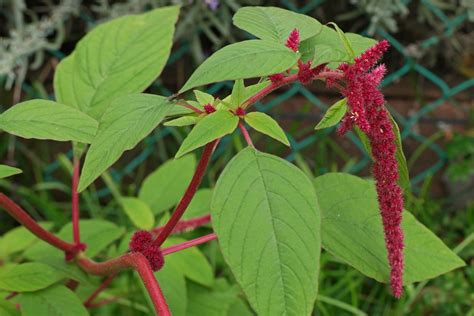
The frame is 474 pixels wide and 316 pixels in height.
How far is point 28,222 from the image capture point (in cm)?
110

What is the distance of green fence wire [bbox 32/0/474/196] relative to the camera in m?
2.49

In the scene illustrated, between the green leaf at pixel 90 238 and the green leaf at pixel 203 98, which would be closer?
the green leaf at pixel 203 98

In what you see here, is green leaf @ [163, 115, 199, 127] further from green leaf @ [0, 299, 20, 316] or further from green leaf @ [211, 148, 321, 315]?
green leaf @ [0, 299, 20, 316]

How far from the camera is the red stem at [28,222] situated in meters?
1.04

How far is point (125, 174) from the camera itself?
252 cm

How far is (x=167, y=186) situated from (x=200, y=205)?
0.31 ft

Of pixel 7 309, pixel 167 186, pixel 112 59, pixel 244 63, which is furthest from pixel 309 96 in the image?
pixel 244 63

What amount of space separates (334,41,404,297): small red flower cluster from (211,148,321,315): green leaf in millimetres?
78

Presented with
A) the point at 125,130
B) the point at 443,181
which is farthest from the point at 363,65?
the point at 443,181

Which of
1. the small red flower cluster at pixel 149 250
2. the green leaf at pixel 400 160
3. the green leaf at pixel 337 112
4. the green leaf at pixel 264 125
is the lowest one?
the small red flower cluster at pixel 149 250

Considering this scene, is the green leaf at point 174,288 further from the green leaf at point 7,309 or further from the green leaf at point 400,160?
the green leaf at point 400,160

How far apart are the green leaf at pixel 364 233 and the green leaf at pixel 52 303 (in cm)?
35

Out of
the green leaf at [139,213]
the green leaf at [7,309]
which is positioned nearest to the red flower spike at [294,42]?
the green leaf at [7,309]

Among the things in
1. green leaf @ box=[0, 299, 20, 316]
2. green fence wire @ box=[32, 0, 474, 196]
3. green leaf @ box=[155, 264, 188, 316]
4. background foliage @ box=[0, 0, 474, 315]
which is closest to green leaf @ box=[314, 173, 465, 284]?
green leaf @ box=[155, 264, 188, 316]
